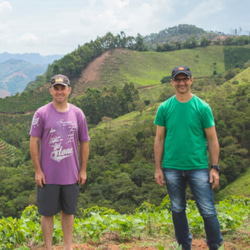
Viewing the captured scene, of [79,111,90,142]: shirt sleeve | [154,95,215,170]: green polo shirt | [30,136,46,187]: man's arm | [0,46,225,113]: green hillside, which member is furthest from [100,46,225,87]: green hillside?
[30,136,46,187]: man's arm

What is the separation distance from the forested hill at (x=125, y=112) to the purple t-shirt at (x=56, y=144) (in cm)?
1845

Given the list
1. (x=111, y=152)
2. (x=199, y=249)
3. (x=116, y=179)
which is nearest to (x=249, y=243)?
(x=199, y=249)

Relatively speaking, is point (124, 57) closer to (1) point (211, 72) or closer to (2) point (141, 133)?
(1) point (211, 72)

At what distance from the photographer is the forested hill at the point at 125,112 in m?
25.3

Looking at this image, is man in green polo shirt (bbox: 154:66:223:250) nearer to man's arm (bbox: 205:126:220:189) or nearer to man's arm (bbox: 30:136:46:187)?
man's arm (bbox: 205:126:220:189)

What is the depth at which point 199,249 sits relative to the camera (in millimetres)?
3195

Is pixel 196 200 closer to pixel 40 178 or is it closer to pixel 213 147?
pixel 213 147

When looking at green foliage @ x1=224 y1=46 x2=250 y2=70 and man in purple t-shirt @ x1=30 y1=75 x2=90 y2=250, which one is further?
green foliage @ x1=224 y1=46 x2=250 y2=70

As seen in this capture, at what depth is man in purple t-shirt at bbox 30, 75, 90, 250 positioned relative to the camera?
2754mm

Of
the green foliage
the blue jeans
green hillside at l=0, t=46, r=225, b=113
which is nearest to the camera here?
the blue jeans

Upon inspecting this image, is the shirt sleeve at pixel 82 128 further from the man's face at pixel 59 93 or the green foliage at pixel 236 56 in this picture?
the green foliage at pixel 236 56

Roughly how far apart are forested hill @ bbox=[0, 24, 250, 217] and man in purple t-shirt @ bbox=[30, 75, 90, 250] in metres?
18.3

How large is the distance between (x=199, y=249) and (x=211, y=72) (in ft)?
227

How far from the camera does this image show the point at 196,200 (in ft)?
9.00
